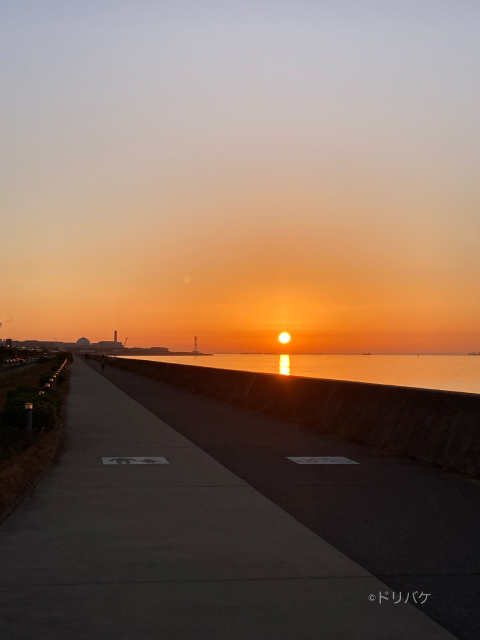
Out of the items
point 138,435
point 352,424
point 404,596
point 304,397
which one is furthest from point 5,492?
point 304,397

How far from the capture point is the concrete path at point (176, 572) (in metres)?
4.95

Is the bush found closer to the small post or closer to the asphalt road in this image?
the small post

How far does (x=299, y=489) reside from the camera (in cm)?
1019

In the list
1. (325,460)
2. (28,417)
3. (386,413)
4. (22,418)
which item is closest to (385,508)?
(325,460)

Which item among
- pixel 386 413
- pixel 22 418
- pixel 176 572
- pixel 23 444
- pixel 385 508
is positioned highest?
pixel 386 413

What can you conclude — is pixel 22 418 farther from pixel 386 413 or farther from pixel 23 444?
pixel 386 413

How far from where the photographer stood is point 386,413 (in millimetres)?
14781

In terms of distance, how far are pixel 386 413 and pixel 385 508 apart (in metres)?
6.03

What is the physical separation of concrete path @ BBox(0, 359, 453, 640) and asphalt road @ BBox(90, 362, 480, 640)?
0.88 ft

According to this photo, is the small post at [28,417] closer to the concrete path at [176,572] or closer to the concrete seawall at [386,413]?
the concrete path at [176,572]

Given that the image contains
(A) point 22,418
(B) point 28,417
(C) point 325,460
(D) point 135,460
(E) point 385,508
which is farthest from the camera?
(A) point 22,418

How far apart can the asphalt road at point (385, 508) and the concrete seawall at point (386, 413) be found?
0.44 metres

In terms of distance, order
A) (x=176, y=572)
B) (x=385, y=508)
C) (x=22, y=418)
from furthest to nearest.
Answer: (x=22, y=418) < (x=385, y=508) < (x=176, y=572)

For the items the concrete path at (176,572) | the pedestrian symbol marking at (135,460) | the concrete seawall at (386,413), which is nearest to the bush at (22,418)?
the pedestrian symbol marking at (135,460)
